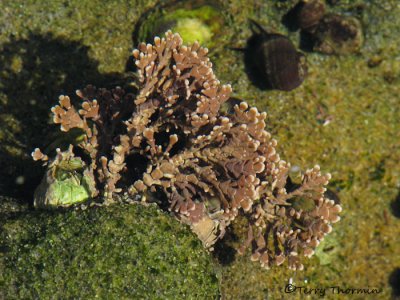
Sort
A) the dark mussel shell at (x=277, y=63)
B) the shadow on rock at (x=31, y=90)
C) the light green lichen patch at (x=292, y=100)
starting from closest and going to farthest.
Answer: the shadow on rock at (x=31, y=90) < the light green lichen patch at (x=292, y=100) < the dark mussel shell at (x=277, y=63)

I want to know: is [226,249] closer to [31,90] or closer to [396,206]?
[396,206]

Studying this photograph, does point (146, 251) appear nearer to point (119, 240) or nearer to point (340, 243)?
point (119, 240)

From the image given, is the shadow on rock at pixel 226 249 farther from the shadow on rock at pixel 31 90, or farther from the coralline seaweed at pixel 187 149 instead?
the shadow on rock at pixel 31 90

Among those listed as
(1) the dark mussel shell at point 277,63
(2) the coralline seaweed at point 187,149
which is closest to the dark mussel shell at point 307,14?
(1) the dark mussel shell at point 277,63

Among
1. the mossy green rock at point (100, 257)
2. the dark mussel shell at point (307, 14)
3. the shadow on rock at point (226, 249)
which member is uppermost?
the dark mussel shell at point (307, 14)

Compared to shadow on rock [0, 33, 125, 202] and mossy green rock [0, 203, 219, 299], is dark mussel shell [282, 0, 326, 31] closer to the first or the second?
shadow on rock [0, 33, 125, 202]

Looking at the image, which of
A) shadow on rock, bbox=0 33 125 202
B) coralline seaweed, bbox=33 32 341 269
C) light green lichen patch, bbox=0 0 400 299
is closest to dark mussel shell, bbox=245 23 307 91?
light green lichen patch, bbox=0 0 400 299

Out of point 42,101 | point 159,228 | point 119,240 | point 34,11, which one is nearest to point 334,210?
point 159,228
